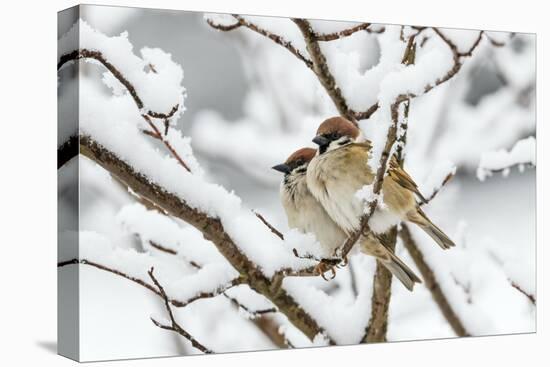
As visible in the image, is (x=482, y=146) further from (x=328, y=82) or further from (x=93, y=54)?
(x=93, y=54)

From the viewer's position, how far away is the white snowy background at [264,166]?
2891 millimetres

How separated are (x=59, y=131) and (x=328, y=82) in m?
0.92

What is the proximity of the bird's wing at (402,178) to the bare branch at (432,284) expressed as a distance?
0.13 metres

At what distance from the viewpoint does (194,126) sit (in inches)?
119

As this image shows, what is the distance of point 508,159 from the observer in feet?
11.9

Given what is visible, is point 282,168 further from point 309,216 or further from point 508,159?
point 508,159

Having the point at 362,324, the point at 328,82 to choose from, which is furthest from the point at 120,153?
the point at 362,324

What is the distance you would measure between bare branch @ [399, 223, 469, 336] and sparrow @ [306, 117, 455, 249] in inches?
2.6

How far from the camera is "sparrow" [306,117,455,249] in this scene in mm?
2908

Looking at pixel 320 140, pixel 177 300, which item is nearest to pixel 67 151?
pixel 177 300

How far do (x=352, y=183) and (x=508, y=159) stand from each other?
1.00 m

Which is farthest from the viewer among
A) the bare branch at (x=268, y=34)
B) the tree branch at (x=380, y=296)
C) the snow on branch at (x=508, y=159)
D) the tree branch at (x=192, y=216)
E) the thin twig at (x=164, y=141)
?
the snow on branch at (x=508, y=159)

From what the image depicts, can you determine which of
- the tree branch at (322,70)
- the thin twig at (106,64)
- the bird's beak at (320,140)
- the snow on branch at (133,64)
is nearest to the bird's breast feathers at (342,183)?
the bird's beak at (320,140)

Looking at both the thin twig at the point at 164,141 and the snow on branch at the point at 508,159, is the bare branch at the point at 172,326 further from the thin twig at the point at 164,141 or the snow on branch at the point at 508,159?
the snow on branch at the point at 508,159
